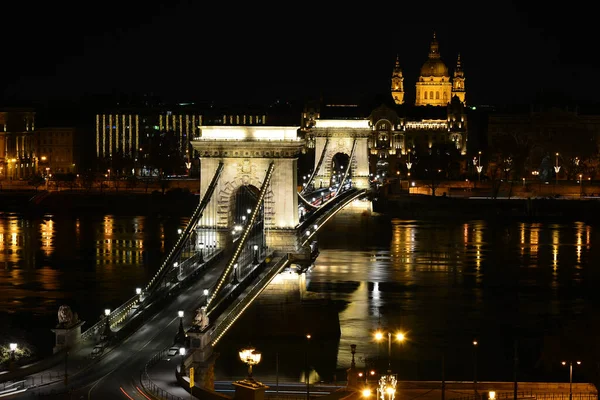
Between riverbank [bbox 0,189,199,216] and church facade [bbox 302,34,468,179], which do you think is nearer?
riverbank [bbox 0,189,199,216]

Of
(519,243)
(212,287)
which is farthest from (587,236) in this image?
(212,287)

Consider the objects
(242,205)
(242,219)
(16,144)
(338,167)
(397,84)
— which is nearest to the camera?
(242,219)

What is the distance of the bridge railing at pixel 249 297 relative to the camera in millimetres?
27125

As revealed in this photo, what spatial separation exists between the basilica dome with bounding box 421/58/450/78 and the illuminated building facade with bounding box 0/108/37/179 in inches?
1751

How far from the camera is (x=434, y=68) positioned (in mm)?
135000

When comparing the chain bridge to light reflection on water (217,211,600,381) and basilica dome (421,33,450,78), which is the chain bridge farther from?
basilica dome (421,33,450,78)

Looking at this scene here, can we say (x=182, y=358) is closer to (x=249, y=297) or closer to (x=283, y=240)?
(x=249, y=297)

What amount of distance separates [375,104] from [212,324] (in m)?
88.6

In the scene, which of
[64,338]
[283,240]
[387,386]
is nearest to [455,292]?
[283,240]

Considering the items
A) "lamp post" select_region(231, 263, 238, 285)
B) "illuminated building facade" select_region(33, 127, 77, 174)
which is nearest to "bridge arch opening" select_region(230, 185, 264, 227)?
"lamp post" select_region(231, 263, 238, 285)

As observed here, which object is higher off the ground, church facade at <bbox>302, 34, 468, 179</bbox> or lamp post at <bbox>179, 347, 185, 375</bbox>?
church facade at <bbox>302, 34, 468, 179</bbox>

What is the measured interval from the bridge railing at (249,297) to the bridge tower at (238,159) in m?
1.69

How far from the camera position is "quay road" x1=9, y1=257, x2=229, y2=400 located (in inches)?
875

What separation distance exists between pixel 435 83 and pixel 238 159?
9868 cm
